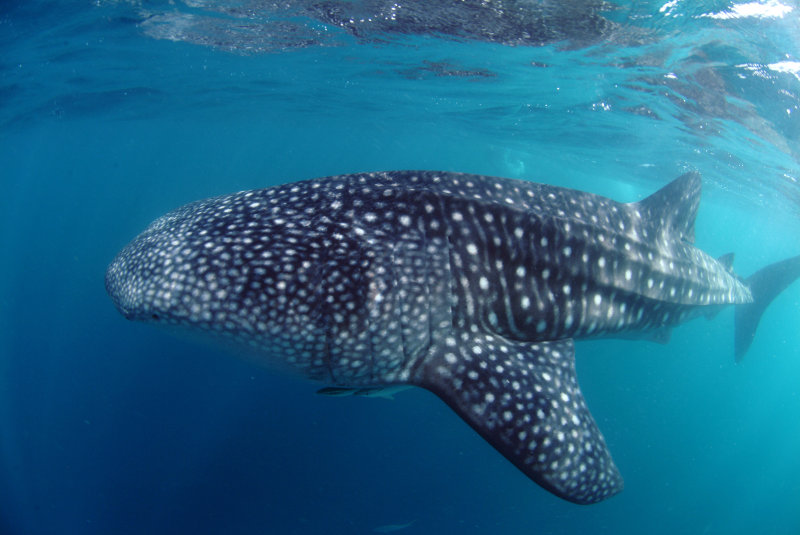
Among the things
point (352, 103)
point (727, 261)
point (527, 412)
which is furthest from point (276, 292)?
point (352, 103)

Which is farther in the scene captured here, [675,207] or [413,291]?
[675,207]

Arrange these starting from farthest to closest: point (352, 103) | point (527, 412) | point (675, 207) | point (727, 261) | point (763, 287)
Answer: point (352, 103)
point (763, 287)
point (727, 261)
point (675, 207)
point (527, 412)

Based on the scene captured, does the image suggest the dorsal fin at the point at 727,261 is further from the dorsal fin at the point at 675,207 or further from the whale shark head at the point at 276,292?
the whale shark head at the point at 276,292

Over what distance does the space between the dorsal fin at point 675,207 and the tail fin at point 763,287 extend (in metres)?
5.20

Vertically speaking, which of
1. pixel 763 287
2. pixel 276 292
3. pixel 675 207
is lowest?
pixel 763 287

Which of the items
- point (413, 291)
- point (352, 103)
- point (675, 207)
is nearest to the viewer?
point (413, 291)

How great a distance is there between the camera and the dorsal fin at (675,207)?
6051 millimetres

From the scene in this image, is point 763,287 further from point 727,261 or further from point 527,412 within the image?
point 527,412

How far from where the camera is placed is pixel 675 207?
652 cm

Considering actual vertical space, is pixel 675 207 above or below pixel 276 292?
above

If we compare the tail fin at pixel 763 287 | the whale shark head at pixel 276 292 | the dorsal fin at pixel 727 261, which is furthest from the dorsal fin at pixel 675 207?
the tail fin at pixel 763 287

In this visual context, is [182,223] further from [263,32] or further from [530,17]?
[263,32]

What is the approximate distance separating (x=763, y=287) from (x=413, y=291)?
11.4 m

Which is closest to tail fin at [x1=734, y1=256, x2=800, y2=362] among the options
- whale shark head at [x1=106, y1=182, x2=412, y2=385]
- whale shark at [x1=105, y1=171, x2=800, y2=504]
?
whale shark at [x1=105, y1=171, x2=800, y2=504]
